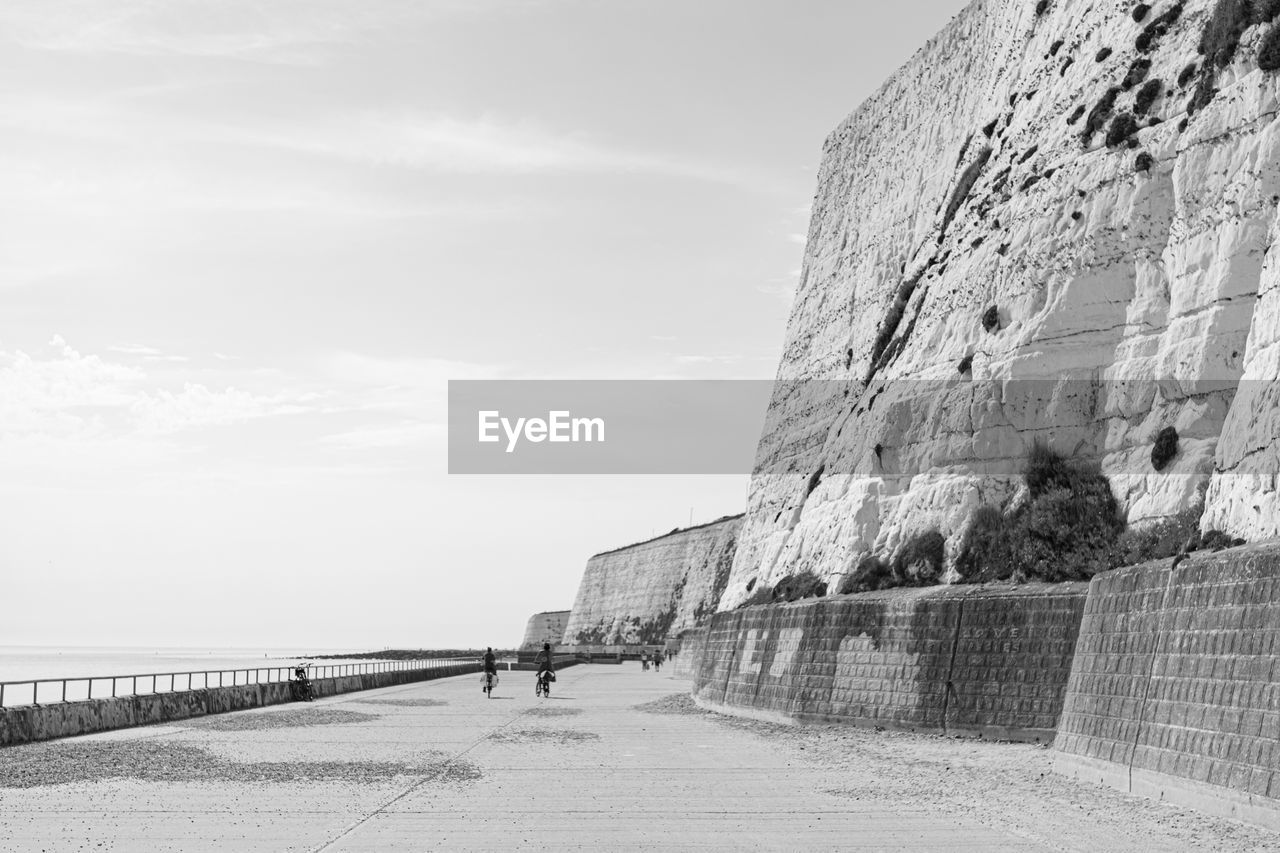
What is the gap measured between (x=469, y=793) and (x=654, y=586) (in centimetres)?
10443

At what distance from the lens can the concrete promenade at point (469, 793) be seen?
40.8ft

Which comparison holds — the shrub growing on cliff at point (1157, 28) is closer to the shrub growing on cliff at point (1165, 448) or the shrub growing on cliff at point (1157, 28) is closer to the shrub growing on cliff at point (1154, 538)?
the shrub growing on cliff at point (1165, 448)

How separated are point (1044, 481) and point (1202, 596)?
493 inches

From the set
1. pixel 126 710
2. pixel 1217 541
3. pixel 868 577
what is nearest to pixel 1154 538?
pixel 1217 541

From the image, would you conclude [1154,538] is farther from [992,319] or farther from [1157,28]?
[1157,28]

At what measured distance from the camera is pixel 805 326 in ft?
189

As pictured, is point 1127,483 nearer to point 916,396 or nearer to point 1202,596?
point 916,396

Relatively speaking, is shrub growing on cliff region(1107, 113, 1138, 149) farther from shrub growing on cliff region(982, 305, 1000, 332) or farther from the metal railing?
the metal railing

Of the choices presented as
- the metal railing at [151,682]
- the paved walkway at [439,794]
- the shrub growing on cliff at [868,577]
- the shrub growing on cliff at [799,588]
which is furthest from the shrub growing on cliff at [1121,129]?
the metal railing at [151,682]

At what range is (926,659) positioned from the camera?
24.6 metres

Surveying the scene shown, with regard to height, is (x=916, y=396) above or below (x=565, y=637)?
above

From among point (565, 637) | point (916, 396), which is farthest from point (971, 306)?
point (565, 637)

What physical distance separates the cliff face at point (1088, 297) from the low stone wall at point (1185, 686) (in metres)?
1.65

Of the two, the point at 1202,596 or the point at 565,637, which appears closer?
the point at 1202,596
